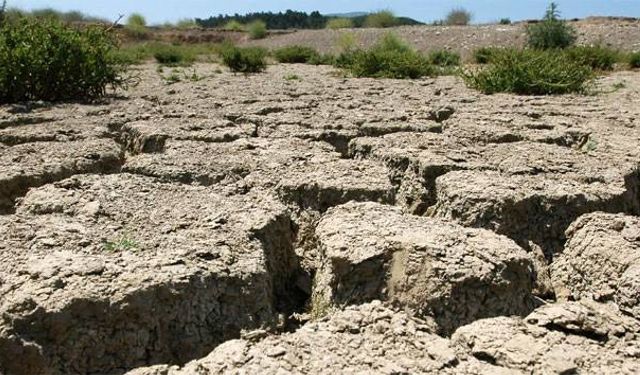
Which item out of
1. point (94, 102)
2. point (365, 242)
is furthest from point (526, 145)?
point (94, 102)

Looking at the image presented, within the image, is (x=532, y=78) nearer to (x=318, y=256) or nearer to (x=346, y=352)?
(x=318, y=256)

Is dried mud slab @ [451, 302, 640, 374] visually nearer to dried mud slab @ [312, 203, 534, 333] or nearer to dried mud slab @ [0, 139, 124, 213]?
dried mud slab @ [312, 203, 534, 333]

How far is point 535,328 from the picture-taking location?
1.28m

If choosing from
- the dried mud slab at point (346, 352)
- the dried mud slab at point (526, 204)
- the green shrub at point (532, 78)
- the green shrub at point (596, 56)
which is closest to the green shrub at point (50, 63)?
the green shrub at point (532, 78)

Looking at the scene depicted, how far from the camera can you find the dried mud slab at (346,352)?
113 cm

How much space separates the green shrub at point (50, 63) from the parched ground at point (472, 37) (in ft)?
29.7

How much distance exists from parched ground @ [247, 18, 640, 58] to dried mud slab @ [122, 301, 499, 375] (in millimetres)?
11732

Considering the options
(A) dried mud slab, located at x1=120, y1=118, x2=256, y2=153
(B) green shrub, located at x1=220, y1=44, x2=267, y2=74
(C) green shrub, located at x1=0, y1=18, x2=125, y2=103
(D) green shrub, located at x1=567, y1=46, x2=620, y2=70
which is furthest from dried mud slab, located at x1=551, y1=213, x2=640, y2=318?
(D) green shrub, located at x1=567, y1=46, x2=620, y2=70

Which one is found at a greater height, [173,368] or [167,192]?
[167,192]

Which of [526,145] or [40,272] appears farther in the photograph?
[526,145]

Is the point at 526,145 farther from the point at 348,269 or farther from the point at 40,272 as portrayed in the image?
the point at 40,272

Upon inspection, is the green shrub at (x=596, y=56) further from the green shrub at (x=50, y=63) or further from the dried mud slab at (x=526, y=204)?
the dried mud slab at (x=526, y=204)

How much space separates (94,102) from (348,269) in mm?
3068

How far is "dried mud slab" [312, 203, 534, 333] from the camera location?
1.38 m
